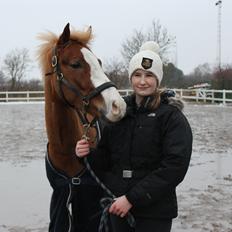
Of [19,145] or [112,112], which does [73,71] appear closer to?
[112,112]

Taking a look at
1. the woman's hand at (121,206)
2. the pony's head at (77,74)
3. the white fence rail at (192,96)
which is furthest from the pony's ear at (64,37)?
the white fence rail at (192,96)

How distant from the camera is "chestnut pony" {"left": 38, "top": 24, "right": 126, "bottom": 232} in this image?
2.77 metres

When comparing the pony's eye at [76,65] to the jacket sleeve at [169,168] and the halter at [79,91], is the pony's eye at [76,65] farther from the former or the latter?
the jacket sleeve at [169,168]

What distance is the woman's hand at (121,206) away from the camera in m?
2.32

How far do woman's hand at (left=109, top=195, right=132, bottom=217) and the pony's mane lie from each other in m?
1.16

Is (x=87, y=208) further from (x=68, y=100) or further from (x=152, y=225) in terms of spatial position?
(x=152, y=225)

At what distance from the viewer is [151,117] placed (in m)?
2.38

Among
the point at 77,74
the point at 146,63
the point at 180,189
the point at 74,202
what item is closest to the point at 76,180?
the point at 74,202

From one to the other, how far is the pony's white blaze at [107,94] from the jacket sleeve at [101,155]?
125 mm

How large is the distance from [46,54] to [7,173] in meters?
4.35

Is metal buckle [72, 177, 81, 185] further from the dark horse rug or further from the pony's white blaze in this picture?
the pony's white blaze

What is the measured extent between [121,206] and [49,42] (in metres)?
1.38

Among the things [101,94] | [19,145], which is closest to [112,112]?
[101,94]

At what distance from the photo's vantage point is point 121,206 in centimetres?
232
